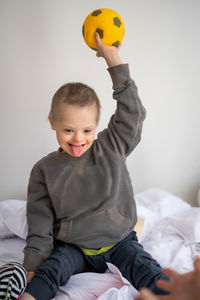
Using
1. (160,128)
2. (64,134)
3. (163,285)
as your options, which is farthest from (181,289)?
(160,128)

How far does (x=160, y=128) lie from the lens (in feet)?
6.01

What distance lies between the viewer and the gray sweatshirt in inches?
42.4

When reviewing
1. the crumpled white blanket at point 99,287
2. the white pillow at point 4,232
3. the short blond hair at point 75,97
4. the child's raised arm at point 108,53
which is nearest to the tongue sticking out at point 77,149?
the short blond hair at point 75,97

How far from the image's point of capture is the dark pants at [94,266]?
3.09 ft

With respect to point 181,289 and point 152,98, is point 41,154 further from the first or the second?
point 181,289

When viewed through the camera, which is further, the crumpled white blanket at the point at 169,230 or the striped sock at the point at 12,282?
the crumpled white blanket at the point at 169,230

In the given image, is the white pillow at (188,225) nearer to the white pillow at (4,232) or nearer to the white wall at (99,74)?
the white wall at (99,74)

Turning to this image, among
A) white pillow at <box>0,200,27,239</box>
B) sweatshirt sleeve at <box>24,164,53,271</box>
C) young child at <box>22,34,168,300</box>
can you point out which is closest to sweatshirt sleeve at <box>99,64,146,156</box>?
young child at <box>22,34,168,300</box>

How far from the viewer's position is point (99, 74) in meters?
1.66

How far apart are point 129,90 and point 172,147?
3.11 ft

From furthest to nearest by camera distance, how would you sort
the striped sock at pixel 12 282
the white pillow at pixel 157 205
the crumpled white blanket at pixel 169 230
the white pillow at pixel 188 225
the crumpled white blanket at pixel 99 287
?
the white pillow at pixel 157 205
the white pillow at pixel 188 225
the crumpled white blanket at pixel 169 230
the crumpled white blanket at pixel 99 287
the striped sock at pixel 12 282

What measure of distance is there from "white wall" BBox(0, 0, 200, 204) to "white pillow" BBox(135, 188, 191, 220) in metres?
0.24

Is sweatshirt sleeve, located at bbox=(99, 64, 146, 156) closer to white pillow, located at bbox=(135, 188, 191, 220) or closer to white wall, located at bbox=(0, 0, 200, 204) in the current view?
white pillow, located at bbox=(135, 188, 191, 220)

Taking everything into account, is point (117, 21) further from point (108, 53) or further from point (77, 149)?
point (77, 149)
